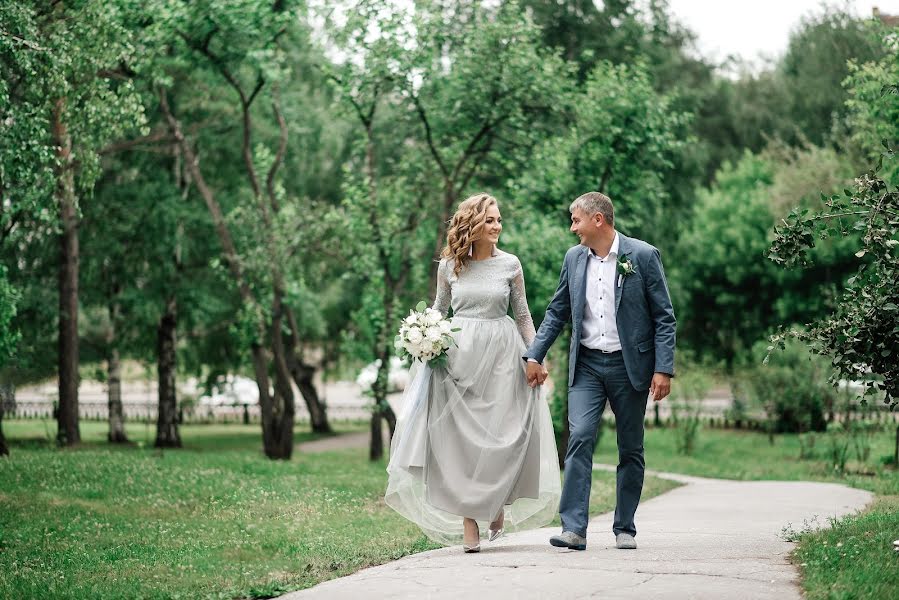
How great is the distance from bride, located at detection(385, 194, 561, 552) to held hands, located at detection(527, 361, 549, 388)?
165mm

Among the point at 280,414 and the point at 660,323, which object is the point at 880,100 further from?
the point at 280,414

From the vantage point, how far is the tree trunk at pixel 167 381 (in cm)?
2895

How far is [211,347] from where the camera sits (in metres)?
33.3

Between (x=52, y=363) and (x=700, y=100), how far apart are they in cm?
1999

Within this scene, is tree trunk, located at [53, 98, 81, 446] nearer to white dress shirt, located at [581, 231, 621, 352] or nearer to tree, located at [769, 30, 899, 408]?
white dress shirt, located at [581, 231, 621, 352]

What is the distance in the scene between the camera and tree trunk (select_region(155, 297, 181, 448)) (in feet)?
95.0

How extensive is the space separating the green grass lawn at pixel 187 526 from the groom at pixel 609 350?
1.54 metres

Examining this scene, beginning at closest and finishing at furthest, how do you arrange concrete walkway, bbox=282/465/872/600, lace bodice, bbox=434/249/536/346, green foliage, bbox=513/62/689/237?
concrete walkway, bbox=282/465/872/600
lace bodice, bbox=434/249/536/346
green foliage, bbox=513/62/689/237

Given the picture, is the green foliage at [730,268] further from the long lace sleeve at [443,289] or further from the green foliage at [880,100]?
the long lace sleeve at [443,289]

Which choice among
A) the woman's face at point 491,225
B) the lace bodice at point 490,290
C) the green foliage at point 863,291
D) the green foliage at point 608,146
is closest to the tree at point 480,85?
the green foliage at point 608,146

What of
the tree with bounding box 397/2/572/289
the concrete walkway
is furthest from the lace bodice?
the tree with bounding box 397/2/572/289

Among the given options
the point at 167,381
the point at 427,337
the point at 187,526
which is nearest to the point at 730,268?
the point at 167,381

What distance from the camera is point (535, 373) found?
816 centimetres

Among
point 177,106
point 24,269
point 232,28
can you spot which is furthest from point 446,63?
point 24,269
